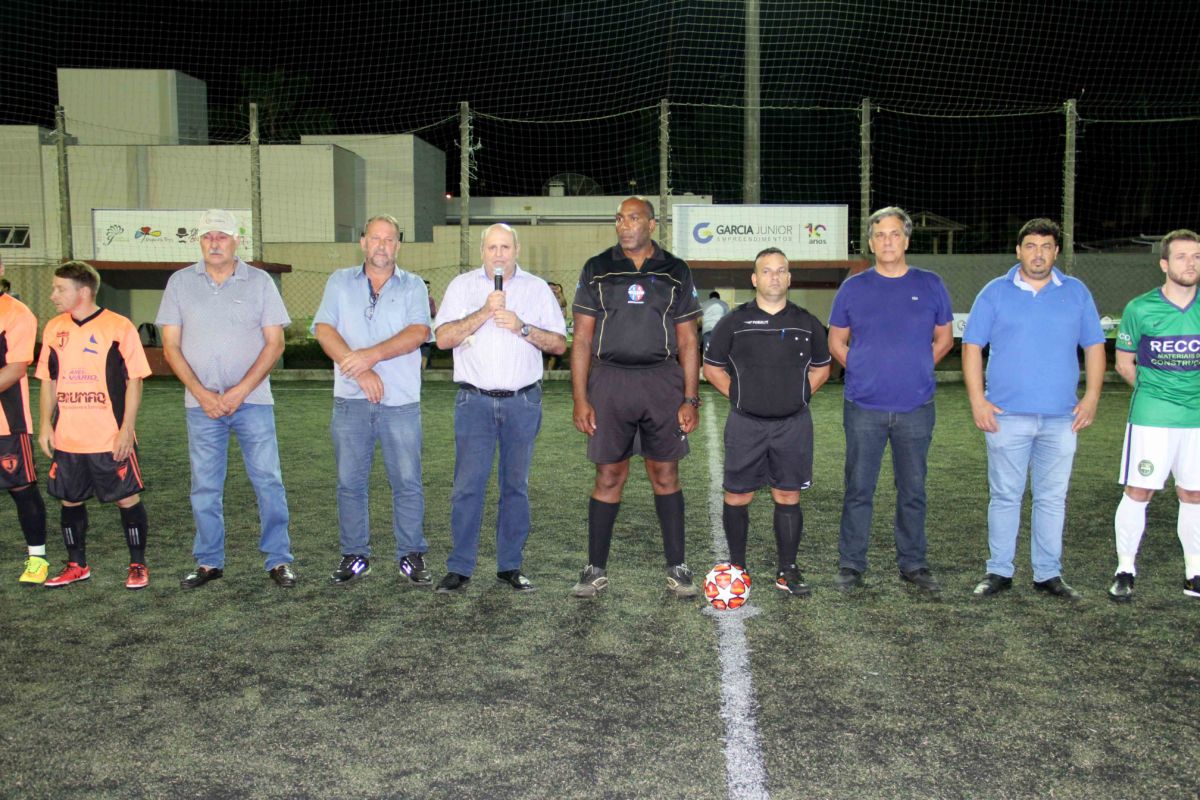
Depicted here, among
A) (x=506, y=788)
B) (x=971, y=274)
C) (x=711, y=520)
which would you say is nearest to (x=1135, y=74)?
(x=971, y=274)

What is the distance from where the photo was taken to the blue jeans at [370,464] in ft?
17.6

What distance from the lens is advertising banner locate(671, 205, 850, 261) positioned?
17828 millimetres

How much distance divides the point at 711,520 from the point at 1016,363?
2472 millimetres

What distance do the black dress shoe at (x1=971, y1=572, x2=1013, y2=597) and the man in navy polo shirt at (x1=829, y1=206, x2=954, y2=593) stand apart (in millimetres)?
194

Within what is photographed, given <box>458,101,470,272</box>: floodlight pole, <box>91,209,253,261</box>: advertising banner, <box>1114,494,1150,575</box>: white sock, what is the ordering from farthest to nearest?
<box>91,209,253,261</box>: advertising banner, <box>458,101,470,272</box>: floodlight pole, <box>1114,494,1150,575</box>: white sock

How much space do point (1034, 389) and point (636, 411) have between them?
6.23 ft

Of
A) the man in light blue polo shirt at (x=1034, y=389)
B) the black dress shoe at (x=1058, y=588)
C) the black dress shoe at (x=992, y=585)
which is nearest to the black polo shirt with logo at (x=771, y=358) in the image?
the man in light blue polo shirt at (x=1034, y=389)

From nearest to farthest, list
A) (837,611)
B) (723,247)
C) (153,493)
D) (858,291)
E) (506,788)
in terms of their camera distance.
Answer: (506,788), (837,611), (858,291), (153,493), (723,247)

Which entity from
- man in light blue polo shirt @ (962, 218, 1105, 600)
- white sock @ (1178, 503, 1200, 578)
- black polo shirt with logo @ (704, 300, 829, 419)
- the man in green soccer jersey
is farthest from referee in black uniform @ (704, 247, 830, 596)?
white sock @ (1178, 503, 1200, 578)

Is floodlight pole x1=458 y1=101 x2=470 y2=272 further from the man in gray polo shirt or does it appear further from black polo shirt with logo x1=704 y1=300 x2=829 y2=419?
black polo shirt with logo x1=704 y1=300 x2=829 y2=419

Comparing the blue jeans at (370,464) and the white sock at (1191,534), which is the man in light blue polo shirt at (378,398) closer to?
the blue jeans at (370,464)

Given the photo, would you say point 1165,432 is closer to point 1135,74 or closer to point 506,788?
point 506,788

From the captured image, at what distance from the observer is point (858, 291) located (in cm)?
523

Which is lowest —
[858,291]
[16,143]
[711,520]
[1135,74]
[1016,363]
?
[711,520]
